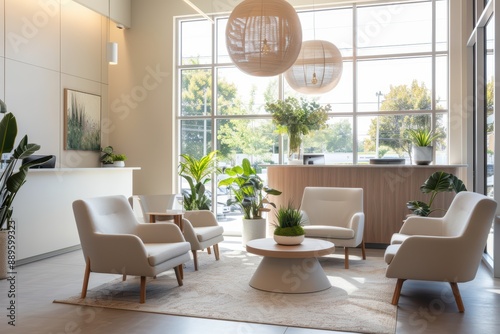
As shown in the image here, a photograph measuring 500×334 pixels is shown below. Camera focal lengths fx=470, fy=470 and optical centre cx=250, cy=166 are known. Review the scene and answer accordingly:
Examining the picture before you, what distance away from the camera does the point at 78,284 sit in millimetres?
5129

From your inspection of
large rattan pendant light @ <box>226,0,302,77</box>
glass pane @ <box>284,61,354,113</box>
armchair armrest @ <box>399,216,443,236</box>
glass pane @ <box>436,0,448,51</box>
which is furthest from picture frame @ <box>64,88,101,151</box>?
glass pane @ <box>436,0,448,51</box>

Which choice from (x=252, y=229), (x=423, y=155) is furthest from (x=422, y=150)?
(x=252, y=229)

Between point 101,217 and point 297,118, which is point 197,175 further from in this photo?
point 101,217

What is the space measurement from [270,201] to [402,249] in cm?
368

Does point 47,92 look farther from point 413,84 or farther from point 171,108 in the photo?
point 413,84

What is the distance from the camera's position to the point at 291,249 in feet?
15.9

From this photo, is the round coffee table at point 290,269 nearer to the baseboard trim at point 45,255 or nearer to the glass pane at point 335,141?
the baseboard trim at point 45,255

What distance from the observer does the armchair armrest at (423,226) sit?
5332mm

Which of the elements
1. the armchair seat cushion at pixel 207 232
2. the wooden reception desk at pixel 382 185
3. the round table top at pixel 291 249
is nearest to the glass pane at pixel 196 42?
the wooden reception desk at pixel 382 185

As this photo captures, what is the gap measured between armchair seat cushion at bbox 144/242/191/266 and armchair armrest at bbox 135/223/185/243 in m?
0.11

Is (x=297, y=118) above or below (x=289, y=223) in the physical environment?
above

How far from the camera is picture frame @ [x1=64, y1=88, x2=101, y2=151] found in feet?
27.5

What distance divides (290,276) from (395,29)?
5337mm

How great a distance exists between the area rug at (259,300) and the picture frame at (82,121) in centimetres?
406
